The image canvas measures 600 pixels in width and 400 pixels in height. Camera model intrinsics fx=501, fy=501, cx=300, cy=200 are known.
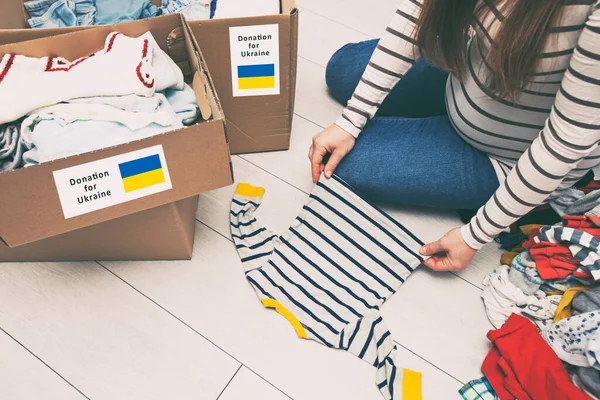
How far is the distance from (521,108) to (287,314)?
0.51 meters

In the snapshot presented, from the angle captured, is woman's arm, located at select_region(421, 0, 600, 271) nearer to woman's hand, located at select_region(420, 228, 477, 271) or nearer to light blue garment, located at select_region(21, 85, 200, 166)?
woman's hand, located at select_region(420, 228, 477, 271)

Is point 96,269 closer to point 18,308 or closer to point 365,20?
point 18,308

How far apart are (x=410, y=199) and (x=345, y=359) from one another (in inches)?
12.9

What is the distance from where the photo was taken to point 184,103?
0.85 m

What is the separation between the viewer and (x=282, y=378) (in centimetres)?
83

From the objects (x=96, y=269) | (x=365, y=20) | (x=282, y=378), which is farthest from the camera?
(x=365, y=20)

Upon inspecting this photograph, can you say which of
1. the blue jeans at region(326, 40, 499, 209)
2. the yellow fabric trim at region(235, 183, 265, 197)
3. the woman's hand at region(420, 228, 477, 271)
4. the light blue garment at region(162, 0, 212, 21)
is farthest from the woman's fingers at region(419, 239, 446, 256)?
the light blue garment at region(162, 0, 212, 21)

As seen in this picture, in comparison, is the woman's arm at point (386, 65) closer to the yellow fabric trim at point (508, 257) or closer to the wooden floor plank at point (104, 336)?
the yellow fabric trim at point (508, 257)

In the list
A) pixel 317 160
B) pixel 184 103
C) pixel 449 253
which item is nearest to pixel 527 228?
pixel 449 253

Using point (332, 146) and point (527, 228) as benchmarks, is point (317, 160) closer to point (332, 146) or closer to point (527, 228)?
point (332, 146)

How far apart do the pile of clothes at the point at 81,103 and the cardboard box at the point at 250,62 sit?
8cm

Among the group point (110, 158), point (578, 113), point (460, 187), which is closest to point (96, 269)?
point (110, 158)

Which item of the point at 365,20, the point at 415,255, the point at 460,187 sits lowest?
the point at 415,255

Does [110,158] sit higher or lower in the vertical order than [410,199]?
higher
